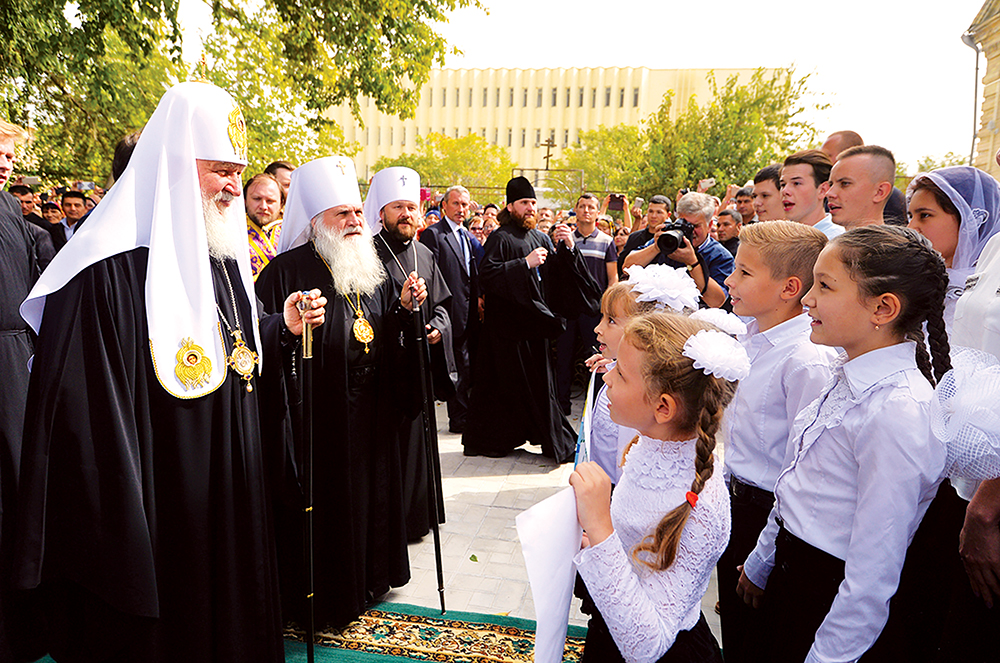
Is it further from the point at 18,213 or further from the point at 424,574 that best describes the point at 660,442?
the point at 18,213

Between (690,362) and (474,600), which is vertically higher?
(690,362)

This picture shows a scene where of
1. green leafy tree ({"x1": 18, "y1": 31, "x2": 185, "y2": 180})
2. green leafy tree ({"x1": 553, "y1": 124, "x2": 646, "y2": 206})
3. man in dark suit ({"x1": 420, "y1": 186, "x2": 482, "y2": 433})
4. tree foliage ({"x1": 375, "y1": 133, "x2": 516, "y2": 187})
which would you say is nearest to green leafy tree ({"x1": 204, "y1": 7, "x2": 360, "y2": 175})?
green leafy tree ({"x1": 18, "y1": 31, "x2": 185, "y2": 180})

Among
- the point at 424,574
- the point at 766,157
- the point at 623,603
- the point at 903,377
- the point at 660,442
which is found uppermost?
the point at 766,157

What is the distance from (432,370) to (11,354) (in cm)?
226

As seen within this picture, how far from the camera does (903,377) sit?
1867 mm

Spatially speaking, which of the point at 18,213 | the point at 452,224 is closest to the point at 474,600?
the point at 18,213

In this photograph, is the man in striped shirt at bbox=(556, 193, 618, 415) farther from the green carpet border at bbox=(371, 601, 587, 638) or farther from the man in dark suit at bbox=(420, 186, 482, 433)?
the green carpet border at bbox=(371, 601, 587, 638)

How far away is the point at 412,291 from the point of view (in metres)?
3.78

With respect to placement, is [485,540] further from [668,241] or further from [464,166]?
[464,166]

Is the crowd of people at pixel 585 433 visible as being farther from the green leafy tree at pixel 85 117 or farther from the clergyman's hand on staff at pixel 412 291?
the green leafy tree at pixel 85 117

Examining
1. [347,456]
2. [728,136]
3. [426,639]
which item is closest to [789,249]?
[347,456]

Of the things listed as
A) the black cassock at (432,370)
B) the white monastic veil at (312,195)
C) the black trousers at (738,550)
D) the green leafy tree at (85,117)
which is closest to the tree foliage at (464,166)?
the green leafy tree at (85,117)

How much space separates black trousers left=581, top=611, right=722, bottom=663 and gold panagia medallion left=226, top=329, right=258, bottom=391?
155cm

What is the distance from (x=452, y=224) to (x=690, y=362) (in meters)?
6.51
